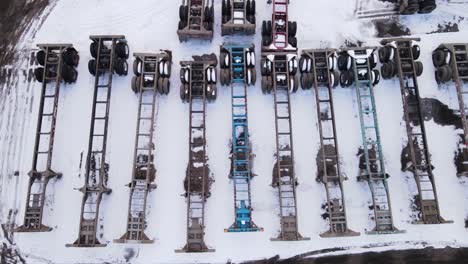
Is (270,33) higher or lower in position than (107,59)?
higher

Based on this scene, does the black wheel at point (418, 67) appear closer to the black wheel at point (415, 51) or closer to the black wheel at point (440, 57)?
the black wheel at point (415, 51)

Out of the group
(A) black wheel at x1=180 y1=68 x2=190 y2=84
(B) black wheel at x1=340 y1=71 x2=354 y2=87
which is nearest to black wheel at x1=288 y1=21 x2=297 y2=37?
(B) black wheel at x1=340 y1=71 x2=354 y2=87

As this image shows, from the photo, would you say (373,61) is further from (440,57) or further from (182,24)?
(182,24)

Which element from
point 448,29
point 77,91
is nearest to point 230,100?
point 77,91

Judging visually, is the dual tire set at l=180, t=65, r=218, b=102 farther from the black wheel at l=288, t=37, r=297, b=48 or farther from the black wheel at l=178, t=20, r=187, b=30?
the black wheel at l=288, t=37, r=297, b=48

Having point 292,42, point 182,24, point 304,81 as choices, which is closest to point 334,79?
point 304,81

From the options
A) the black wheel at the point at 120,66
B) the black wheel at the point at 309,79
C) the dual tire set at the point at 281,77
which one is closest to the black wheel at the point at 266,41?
the dual tire set at the point at 281,77

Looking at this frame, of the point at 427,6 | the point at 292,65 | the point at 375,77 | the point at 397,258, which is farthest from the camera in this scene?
the point at 427,6
